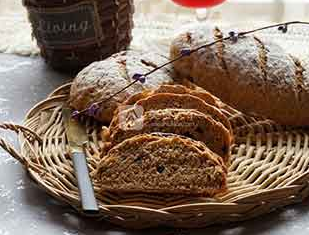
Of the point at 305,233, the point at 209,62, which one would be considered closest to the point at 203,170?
the point at 305,233

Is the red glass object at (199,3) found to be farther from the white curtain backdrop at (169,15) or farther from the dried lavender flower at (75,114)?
the dried lavender flower at (75,114)

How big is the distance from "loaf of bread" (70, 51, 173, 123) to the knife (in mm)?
30

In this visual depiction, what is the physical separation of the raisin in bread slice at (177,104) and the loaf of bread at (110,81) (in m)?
0.10

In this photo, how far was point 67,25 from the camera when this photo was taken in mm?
1326

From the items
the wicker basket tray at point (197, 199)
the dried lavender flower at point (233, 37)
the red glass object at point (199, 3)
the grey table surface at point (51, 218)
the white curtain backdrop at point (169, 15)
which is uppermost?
the dried lavender flower at point (233, 37)

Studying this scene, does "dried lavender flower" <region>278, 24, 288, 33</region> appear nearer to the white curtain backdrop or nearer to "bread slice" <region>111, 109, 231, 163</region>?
"bread slice" <region>111, 109, 231, 163</region>

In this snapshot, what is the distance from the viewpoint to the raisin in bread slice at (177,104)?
1.06 metres

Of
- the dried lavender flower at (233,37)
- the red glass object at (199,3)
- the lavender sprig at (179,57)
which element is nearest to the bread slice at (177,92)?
the lavender sprig at (179,57)

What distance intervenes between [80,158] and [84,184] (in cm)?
8

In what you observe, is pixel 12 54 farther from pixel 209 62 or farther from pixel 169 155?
pixel 169 155

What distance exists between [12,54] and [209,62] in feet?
1.66

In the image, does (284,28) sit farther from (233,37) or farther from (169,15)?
(169,15)

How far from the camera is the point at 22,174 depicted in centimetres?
109

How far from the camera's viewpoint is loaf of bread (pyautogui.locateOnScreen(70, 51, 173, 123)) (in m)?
1.17
